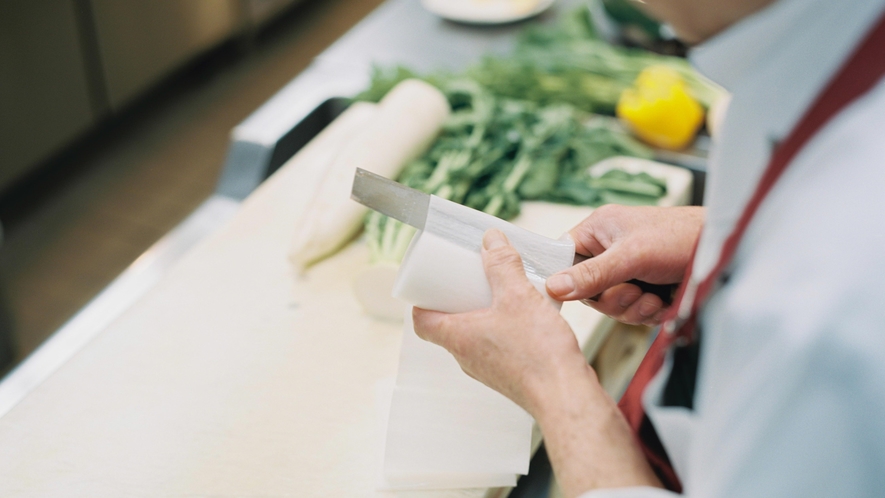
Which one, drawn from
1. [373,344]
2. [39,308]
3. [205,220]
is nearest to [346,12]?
[39,308]

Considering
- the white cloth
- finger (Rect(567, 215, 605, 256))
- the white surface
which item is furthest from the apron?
the white surface

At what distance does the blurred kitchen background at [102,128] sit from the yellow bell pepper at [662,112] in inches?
68.0

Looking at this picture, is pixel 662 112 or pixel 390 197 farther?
pixel 662 112

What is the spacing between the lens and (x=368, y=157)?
58.7 inches

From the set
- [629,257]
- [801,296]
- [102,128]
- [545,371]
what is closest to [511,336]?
[545,371]

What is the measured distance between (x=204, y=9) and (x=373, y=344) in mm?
2705

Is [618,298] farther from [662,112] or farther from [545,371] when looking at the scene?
[662,112]

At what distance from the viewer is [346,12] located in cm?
427

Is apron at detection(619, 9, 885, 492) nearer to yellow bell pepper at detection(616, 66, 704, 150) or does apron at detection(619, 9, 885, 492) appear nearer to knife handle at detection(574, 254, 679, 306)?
knife handle at detection(574, 254, 679, 306)

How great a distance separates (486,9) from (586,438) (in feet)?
5.75

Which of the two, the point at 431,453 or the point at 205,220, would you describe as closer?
the point at 431,453

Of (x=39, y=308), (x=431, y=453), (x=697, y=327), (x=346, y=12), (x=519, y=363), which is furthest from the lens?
(x=346, y=12)

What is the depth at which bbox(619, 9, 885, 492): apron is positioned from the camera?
1.81 ft

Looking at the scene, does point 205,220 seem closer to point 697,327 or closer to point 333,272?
point 333,272
